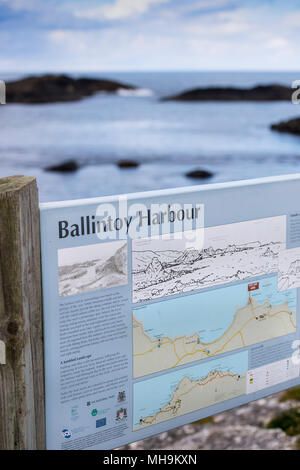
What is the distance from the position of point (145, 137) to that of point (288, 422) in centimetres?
640

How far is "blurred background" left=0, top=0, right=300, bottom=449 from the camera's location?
740 cm

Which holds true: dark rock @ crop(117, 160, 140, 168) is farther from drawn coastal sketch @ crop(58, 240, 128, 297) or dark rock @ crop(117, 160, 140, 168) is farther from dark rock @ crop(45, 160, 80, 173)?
drawn coastal sketch @ crop(58, 240, 128, 297)

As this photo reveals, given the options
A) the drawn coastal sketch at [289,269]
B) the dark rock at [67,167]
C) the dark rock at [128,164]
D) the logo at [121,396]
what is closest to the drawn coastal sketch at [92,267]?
the logo at [121,396]

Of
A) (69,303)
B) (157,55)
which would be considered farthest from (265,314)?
(157,55)

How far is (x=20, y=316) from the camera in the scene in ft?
5.21

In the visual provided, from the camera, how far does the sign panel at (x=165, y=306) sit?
1.70m

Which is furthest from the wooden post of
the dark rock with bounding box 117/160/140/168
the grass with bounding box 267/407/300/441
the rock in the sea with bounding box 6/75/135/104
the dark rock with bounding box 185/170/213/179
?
the dark rock with bounding box 185/170/213/179

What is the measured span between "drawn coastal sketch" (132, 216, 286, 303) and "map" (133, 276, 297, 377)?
0.14ft

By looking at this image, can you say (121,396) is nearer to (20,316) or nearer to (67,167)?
(20,316)

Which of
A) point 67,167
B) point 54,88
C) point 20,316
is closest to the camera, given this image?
point 20,316

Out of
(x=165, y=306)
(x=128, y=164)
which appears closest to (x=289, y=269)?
(x=165, y=306)

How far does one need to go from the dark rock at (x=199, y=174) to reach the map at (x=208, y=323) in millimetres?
6838

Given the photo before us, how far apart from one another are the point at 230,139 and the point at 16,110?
3.26 meters

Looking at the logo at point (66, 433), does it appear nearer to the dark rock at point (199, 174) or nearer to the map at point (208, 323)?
the map at point (208, 323)
